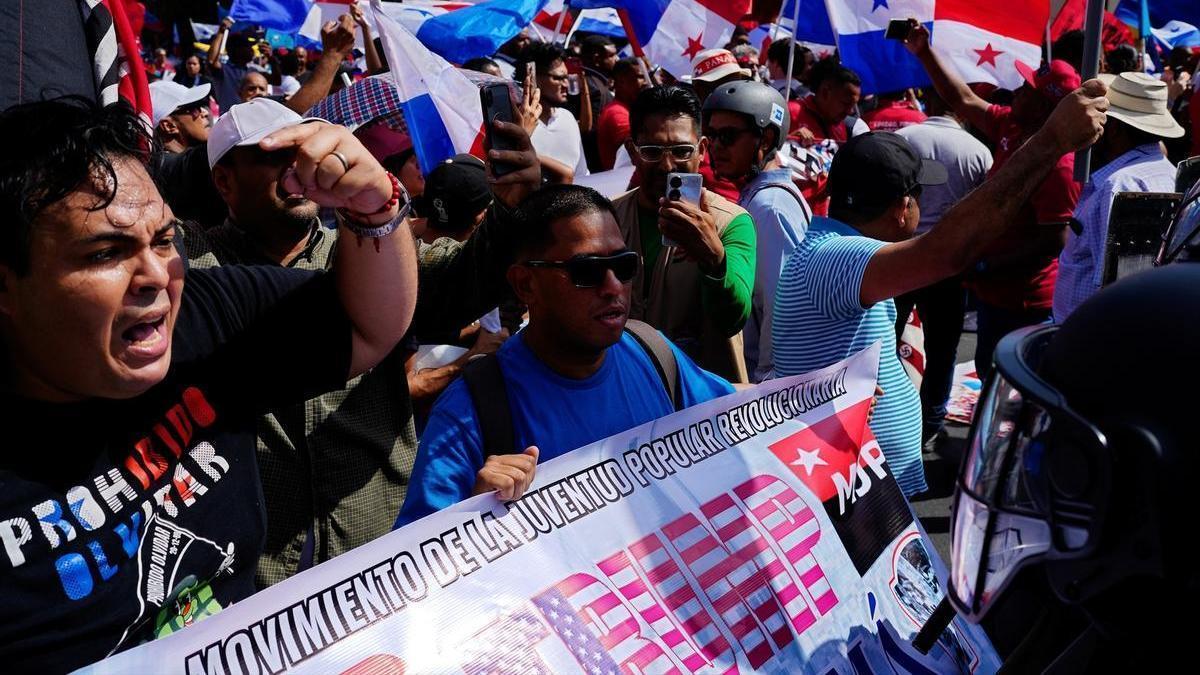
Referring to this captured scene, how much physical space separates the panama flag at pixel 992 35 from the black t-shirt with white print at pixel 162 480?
417 cm

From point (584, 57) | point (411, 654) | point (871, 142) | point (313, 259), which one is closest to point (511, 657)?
point (411, 654)

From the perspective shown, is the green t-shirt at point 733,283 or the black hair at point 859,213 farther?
the black hair at point 859,213

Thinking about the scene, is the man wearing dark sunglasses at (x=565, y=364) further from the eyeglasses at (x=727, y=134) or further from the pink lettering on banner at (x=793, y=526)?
the eyeglasses at (x=727, y=134)

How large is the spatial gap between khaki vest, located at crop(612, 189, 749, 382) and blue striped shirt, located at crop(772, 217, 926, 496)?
18 centimetres

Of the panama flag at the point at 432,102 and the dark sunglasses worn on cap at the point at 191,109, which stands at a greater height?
the panama flag at the point at 432,102

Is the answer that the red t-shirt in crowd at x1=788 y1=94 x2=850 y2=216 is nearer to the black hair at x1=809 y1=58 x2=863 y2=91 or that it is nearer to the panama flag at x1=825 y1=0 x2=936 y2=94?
the black hair at x1=809 y1=58 x2=863 y2=91

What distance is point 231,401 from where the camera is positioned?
1.91m

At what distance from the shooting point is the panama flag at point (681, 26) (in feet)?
23.1

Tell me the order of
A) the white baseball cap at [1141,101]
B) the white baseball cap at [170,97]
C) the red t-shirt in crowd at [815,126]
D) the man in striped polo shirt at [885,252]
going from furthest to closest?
the red t-shirt in crowd at [815,126]
the white baseball cap at [170,97]
the white baseball cap at [1141,101]
the man in striped polo shirt at [885,252]

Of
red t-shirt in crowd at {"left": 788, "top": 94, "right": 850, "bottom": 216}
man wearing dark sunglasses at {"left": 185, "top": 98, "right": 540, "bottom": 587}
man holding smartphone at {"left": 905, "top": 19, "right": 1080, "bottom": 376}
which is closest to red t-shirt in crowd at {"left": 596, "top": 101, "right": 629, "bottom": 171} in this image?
red t-shirt in crowd at {"left": 788, "top": 94, "right": 850, "bottom": 216}

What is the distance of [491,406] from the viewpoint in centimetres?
229

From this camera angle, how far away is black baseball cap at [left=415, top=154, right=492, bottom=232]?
3826 millimetres

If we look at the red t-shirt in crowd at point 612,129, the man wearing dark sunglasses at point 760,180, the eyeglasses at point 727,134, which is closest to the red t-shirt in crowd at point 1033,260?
the man wearing dark sunglasses at point 760,180

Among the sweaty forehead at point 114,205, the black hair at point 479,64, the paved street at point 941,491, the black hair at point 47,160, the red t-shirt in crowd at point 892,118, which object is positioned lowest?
the paved street at point 941,491
